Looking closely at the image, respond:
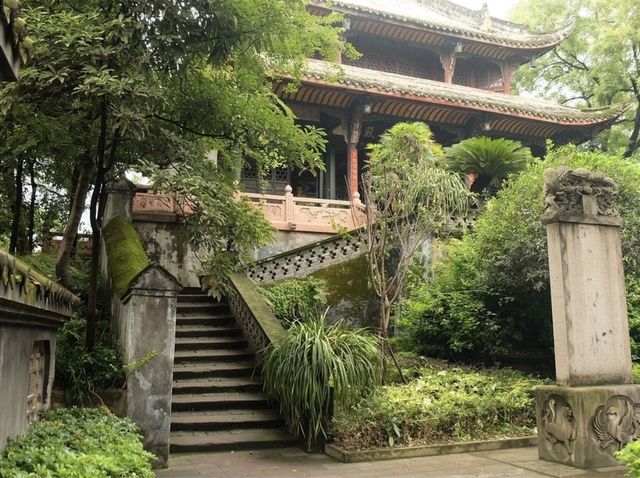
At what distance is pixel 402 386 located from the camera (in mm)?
8141

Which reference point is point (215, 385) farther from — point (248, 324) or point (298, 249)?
point (298, 249)

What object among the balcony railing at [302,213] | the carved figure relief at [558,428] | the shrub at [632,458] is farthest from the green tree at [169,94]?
the balcony railing at [302,213]

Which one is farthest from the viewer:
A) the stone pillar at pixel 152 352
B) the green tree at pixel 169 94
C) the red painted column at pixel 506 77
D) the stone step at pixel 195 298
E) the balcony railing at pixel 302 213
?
the red painted column at pixel 506 77

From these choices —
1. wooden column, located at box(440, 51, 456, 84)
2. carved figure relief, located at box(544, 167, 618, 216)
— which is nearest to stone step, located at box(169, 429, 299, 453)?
carved figure relief, located at box(544, 167, 618, 216)

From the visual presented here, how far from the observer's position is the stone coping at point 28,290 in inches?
127

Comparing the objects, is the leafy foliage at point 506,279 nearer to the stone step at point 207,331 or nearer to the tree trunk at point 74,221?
the stone step at point 207,331

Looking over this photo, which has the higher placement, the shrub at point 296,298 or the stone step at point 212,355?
the shrub at point 296,298

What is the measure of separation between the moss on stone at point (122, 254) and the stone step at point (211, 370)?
1618mm

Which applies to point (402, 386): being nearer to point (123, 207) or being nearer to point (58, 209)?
point (123, 207)

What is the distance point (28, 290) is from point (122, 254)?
4398mm

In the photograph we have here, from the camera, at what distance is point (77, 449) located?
427 centimetres

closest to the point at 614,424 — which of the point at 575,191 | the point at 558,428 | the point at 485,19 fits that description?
the point at 558,428

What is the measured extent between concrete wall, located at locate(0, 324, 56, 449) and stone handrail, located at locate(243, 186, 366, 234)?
883 cm

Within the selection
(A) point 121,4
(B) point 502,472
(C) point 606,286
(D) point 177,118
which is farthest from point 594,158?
(A) point 121,4
